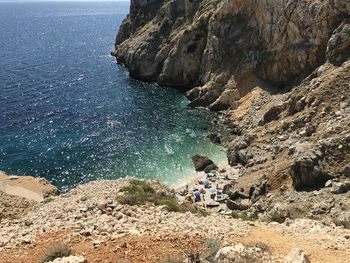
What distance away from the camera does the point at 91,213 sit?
80.9 ft

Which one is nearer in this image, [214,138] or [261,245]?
[261,245]

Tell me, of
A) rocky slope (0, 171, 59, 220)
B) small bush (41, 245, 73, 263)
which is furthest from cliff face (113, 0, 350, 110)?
small bush (41, 245, 73, 263)

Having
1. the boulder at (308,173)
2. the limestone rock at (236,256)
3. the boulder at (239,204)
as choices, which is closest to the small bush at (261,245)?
the limestone rock at (236,256)

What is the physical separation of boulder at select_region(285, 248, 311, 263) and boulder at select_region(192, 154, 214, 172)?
3488 centimetres

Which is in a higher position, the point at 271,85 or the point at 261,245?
the point at 261,245

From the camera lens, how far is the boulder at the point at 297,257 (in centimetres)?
1683

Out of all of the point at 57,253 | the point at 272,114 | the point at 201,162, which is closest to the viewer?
the point at 57,253

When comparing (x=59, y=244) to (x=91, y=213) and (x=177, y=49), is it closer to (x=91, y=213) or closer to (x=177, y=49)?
(x=91, y=213)

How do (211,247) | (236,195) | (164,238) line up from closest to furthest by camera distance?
(211,247), (164,238), (236,195)

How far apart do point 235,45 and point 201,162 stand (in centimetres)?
3011

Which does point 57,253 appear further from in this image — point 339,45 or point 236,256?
point 339,45

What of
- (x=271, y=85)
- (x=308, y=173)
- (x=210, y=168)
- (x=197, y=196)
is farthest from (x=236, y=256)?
(x=271, y=85)

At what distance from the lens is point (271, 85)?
67188mm

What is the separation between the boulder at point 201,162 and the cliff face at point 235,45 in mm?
18137
